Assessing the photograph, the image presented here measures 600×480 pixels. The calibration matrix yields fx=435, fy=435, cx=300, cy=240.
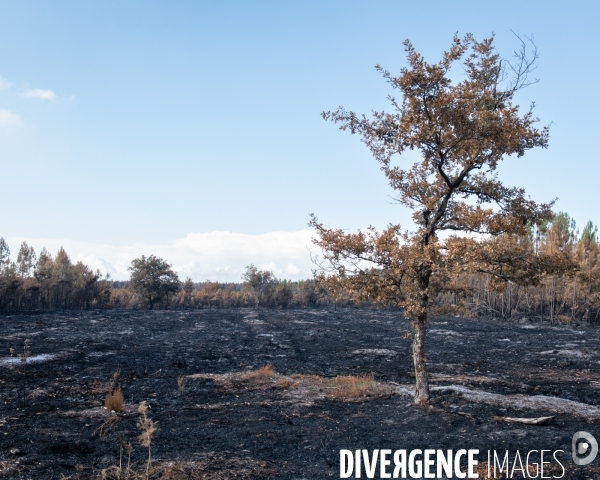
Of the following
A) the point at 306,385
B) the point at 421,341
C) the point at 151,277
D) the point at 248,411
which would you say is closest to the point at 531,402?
the point at 421,341

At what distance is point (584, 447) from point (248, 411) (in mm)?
7151

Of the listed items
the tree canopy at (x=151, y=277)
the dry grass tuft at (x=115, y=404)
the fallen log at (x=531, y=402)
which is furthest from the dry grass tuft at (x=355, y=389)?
the tree canopy at (x=151, y=277)

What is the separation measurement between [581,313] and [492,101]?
53.2 m

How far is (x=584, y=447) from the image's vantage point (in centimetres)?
754

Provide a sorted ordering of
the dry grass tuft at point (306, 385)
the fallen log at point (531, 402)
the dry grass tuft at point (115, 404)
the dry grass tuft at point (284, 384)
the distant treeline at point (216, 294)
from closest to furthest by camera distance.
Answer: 1. the fallen log at point (531, 402)
2. the dry grass tuft at point (115, 404)
3. the dry grass tuft at point (306, 385)
4. the dry grass tuft at point (284, 384)
5. the distant treeline at point (216, 294)

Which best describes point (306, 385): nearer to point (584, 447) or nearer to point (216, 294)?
point (584, 447)

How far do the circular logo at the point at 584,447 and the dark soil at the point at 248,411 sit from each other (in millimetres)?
134

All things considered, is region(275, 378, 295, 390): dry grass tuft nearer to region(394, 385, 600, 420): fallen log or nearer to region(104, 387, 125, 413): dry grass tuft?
region(394, 385, 600, 420): fallen log

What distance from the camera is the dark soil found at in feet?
24.4

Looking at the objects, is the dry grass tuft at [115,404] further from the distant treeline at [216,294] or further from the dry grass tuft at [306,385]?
the distant treeline at [216,294]

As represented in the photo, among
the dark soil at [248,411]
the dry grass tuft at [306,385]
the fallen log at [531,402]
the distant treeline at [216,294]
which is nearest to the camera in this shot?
the dark soil at [248,411]

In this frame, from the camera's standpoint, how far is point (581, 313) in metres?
52.5

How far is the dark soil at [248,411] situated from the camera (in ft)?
24.4

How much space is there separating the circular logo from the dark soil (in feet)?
0.44
